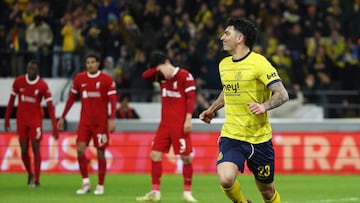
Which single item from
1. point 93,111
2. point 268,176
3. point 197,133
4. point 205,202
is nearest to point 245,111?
point 268,176

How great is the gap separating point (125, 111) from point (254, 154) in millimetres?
13660

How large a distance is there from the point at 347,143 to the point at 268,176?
11.3m

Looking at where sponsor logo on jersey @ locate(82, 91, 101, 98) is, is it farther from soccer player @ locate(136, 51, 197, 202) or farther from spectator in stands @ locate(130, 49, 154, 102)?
spectator in stands @ locate(130, 49, 154, 102)

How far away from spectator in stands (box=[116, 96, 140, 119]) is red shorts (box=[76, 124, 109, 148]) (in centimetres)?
716

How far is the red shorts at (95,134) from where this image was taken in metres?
17.4

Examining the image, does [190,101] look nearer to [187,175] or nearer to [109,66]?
[187,175]

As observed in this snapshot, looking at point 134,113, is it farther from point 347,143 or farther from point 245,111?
point 245,111

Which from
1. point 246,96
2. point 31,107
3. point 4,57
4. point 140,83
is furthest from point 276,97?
point 4,57

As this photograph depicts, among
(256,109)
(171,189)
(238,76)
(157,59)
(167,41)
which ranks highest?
(167,41)

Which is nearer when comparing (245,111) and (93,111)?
(245,111)

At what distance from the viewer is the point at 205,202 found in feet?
51.3

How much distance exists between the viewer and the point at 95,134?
17438 millimetres

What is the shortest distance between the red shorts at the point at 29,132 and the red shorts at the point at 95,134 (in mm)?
1735

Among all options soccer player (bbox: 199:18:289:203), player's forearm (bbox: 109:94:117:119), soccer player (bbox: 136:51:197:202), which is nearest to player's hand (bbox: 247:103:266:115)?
soccer player (bbox: 199:18:289:203)
